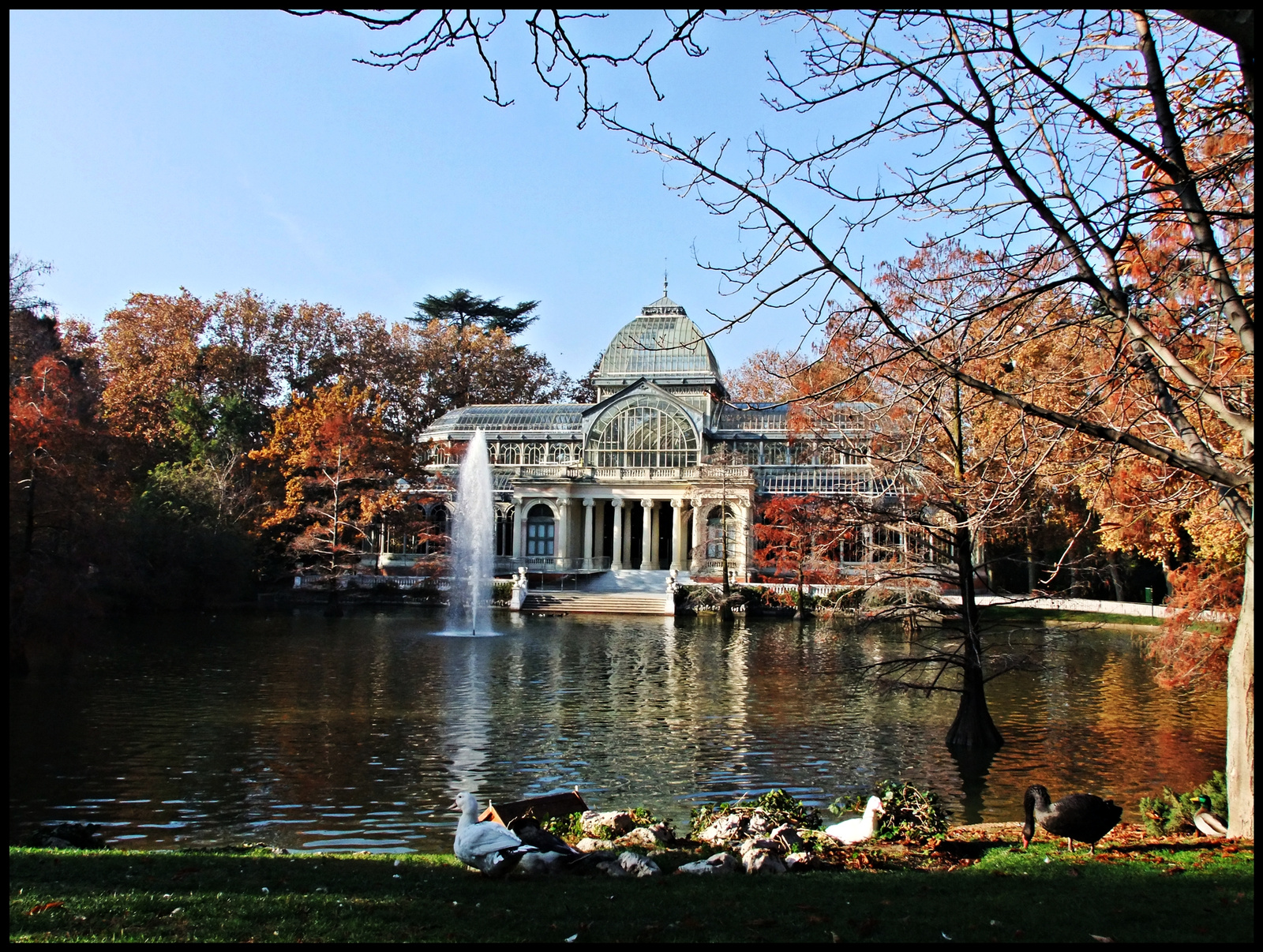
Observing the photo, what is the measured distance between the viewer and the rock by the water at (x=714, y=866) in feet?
21.7

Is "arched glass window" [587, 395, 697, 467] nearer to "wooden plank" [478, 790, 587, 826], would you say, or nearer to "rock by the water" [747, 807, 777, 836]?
"wooden plank" [478, 790, 587, 826]

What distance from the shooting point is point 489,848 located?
254 inches

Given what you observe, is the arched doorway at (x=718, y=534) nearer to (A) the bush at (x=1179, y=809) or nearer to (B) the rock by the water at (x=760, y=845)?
(A) the bush at (x=1179, y=809)

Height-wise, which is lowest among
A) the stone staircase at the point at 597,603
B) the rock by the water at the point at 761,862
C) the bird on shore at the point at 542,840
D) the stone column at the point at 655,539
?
the rock by the water at the point at 761,862

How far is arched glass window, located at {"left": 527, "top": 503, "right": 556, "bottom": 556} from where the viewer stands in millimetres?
46406

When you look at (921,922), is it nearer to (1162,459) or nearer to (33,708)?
(1162,459)

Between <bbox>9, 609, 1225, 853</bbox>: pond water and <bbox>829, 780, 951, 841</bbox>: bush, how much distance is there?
63.6 inches

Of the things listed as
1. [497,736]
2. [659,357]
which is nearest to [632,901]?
[497,736]

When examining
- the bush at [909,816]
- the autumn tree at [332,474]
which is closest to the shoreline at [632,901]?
the bush at [909,816]

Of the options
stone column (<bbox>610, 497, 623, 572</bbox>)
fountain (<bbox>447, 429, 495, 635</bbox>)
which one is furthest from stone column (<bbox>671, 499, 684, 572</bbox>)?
fountain (<bbox>447, 429, 495, 635</bbox>)

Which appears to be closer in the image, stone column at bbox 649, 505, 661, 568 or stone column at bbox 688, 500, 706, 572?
stone column at bbox 688, 500, 706, 572

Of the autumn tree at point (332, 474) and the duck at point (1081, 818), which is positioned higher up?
the autumn tree at point (332, 474)

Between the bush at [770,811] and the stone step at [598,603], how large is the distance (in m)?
24.2

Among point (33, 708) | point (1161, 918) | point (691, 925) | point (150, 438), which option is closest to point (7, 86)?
point (691, 925)
